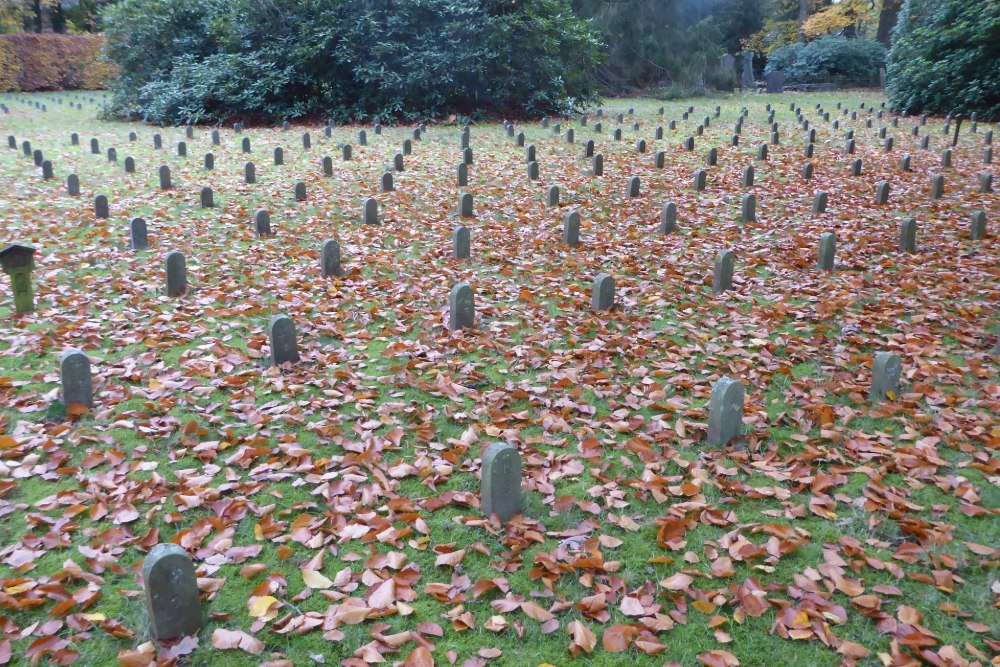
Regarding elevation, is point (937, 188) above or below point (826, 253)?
above

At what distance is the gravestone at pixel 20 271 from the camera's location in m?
6.32

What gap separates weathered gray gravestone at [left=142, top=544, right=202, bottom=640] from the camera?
117 inches

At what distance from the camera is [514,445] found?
471 cm

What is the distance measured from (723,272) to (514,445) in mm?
3734

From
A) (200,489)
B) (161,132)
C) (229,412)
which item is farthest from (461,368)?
(161,132)

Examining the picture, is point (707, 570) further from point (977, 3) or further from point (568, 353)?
point (977, 3)

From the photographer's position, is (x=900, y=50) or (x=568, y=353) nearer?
(x=568, y=353)

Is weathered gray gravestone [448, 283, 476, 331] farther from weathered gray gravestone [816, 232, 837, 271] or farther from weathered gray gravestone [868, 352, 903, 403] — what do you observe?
weathered gray gravestone [816, 232, 837, 271]

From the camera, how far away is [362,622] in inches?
128

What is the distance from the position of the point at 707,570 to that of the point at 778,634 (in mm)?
459

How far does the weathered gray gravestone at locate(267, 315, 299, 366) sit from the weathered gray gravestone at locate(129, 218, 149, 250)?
4131mm

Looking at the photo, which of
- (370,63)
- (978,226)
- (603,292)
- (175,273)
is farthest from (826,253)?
(370,63)

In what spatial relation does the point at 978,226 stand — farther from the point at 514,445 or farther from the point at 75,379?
the point at 75,379

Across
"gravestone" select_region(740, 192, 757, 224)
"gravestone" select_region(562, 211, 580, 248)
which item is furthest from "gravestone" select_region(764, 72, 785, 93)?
"gravestone" select_region(562, 211, 580, 248)
